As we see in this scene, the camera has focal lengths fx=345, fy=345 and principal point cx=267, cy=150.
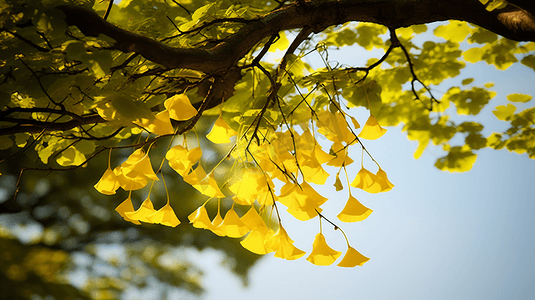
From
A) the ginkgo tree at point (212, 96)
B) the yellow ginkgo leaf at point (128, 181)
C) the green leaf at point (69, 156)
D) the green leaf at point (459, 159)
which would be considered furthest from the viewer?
the green leaf at point (459, 159)

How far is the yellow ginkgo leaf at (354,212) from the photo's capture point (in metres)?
0.48

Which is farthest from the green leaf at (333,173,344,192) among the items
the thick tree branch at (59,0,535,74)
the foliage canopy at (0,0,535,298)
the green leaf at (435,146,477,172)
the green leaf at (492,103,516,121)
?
the green leaf at (492,103,516,121)

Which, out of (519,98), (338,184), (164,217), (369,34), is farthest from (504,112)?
(164,217)

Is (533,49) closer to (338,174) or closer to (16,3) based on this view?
(338,174)

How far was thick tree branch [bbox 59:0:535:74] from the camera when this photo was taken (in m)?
0.48

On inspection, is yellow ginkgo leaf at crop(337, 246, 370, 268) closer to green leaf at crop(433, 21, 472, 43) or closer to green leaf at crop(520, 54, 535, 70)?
green leaf at crop(433, 21, 472, 43)

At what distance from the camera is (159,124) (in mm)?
439

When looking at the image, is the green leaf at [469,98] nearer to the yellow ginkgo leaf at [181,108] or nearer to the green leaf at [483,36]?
the green leaf at [483,36]

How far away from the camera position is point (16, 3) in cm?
36

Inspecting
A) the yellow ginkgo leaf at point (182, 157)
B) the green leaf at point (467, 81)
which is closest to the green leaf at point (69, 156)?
the yellow ginkgo leaf at point (182, 157)

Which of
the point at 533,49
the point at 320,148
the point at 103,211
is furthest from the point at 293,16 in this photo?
the point at 103,211

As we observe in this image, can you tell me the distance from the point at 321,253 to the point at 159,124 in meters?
0.28

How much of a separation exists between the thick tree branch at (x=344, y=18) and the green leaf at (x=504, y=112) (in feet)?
3.11

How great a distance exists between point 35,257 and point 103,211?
0.65 meters
